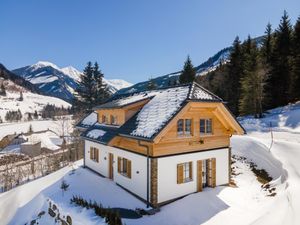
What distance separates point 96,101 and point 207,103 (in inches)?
1614

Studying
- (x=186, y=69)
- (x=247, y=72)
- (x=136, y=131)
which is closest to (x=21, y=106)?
(x=186, y=69)

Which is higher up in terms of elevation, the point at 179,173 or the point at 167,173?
the point at 167,173

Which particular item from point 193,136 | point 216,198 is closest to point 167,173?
point 193,136

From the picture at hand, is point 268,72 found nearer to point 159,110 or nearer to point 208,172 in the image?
point 208,172

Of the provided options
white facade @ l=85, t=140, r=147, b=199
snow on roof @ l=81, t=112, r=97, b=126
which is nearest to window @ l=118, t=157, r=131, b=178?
white facade @ l=85, t=140, r=147, b=199

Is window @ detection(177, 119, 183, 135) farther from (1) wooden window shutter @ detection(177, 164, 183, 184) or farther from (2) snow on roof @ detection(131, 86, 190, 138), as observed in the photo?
(1) wooden window shutter @ detection(177, 164, 183, 184)

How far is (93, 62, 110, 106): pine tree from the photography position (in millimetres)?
53406

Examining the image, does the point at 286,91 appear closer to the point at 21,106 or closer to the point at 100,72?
the point at 100,72

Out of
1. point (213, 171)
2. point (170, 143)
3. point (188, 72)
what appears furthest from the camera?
point (188, 72)

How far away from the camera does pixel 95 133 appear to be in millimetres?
19828

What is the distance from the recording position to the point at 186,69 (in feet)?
179

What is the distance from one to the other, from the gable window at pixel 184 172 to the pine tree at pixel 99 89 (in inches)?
Answer: 1581

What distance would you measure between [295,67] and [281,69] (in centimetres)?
322

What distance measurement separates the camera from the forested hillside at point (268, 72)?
40156 millimetres
